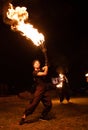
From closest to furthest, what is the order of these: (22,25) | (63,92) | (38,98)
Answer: (38,98) < (22,25) < (63,92)

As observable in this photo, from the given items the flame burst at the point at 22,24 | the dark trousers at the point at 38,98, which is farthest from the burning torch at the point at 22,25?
the dark trousers at the point at 38,98

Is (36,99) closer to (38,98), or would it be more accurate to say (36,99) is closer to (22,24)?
(38,98)

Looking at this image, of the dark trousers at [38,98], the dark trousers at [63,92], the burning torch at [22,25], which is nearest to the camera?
the dark trousers at [38,98]

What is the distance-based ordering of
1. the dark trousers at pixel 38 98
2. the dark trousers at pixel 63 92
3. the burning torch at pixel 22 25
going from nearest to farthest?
1. the dark trousers at pixel 38 98
2. the burning torch at pixel 22 25
3. the dark trousers at pixel 63 92

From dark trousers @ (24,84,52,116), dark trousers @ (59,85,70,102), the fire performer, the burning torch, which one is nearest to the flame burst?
the burning torch

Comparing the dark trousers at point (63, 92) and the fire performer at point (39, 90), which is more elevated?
the dark trousers at point (63, 92)

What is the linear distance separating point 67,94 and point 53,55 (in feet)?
91.3

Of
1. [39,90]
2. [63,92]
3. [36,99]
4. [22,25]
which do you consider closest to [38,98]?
[36,99]

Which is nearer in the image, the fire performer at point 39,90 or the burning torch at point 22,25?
the fire performer at point 39,90

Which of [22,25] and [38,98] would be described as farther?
[22,25]

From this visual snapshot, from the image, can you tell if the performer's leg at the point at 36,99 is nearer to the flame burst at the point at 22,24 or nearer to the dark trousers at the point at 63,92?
the flame burst at the point at 22,24

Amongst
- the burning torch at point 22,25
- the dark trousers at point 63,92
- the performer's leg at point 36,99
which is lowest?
the performer's leg at point 36,99

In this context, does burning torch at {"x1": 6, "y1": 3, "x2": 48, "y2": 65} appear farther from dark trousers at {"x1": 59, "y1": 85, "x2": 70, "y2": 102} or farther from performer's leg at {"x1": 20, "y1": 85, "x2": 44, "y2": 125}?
dark trousers at {"x1": 59, "y1": 85, "x2": 70, "y2": 102}

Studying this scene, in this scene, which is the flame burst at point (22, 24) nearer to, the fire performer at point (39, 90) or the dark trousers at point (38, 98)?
the fire performer at point (39, 90)
